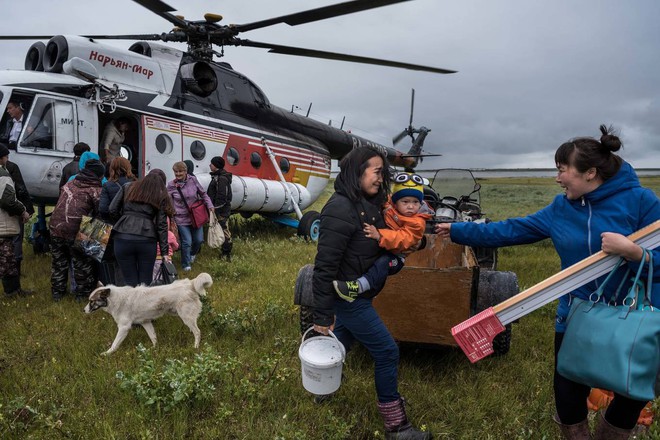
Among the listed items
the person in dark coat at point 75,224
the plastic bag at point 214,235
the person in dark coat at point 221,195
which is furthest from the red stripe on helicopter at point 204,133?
the person in dark coat at point 75,224

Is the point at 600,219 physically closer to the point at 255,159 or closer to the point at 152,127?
the point at 152,127

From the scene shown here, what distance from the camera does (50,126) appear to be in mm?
6609

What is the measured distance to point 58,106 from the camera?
21.9 ft

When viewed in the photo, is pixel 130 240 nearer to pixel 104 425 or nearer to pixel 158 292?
pixel 158 292

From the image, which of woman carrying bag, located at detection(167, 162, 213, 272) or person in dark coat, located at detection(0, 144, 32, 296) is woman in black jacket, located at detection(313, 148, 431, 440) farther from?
woman carrying bag, located at detection(167, 162, 213, 272)

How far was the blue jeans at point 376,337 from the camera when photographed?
2.76m

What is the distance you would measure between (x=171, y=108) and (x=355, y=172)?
6670 mm

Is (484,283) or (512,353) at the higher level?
(484,283)

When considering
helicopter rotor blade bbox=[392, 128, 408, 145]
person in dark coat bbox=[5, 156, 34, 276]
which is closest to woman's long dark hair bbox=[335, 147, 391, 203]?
person in dark coat bbox=[5, 156, 34, 276]

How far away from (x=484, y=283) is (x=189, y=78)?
23.3 feet

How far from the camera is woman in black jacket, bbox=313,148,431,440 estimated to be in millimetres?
2604

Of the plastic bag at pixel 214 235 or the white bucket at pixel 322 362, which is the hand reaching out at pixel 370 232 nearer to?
the white bucket at pixel 322 362

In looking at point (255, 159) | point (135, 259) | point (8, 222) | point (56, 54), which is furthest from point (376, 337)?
point (255, 159)

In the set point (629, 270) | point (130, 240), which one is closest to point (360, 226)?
point (629, 270)
